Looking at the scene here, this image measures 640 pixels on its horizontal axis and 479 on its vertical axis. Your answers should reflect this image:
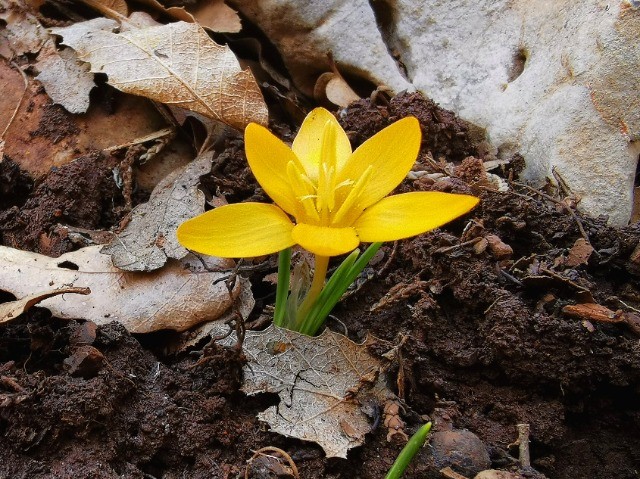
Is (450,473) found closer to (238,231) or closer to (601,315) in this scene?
(601,315)

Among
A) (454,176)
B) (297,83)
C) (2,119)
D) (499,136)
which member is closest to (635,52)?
(499,136)

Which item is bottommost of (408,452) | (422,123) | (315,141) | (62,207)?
(62,207)

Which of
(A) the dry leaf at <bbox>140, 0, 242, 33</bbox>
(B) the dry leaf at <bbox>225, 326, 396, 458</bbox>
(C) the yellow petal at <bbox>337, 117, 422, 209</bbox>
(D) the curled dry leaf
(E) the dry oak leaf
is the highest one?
(C) the yellow petal at <bbox>337, 117, 422, 209</bbox>

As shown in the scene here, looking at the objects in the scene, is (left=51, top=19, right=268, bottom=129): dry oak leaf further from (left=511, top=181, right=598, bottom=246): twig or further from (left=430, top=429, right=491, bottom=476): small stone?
(left=430, top=429, right=491, bottom=476): small stone

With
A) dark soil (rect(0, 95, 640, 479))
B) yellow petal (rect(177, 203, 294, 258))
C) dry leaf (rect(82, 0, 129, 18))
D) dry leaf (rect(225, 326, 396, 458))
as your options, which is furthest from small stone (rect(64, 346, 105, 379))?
dry leaf (rect(82, 0, 129, 18))

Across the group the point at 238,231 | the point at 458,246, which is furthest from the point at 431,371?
the point at 238,231

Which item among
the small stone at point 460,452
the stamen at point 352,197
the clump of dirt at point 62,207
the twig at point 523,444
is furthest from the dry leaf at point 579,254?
the clump of dirt at point 62,207
